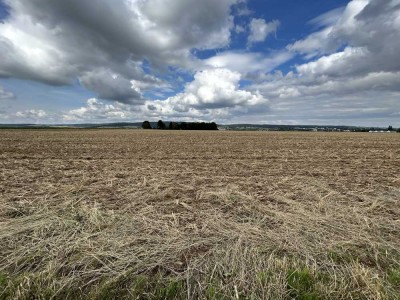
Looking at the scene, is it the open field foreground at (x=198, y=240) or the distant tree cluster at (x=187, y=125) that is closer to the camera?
the open field foreground at (x=198, y=240)

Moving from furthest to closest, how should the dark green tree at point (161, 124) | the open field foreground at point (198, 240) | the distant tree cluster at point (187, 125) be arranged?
the dark green tree at point (161, 124)
the distant tree cluster at point (187, 125)
the open field foreground at point (198, 240)

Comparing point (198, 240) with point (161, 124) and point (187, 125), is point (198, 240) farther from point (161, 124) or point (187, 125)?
point (161, 124)

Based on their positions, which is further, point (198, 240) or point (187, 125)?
point (187, 125)

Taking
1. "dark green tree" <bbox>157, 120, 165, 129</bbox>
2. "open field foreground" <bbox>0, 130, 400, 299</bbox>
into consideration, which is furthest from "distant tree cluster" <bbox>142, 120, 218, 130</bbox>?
"open field foreground" <bbox>0, 130, 400, 299</bbox>

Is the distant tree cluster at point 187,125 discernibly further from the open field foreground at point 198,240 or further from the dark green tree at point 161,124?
the open field foreground at point 198,240

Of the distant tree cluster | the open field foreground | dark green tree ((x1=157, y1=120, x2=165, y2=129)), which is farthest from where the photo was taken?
dark green tree ((x1=157, y1=120, x2=165, y2=129))

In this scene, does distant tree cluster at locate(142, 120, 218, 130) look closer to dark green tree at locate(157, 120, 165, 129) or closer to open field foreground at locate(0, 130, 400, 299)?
dark green tree at locate(157, 120, 165, 129)

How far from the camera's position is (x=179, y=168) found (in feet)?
39.0

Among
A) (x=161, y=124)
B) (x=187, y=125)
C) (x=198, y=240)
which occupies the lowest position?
(x=187, y=125)

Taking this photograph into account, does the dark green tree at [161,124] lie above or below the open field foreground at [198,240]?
below

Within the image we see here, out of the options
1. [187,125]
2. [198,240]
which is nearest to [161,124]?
[187,125]

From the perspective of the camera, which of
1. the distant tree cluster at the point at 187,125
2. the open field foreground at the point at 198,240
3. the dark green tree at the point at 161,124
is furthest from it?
the dark green tree at the point at 161,124

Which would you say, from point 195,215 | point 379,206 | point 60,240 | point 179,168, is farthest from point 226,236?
point 179,168

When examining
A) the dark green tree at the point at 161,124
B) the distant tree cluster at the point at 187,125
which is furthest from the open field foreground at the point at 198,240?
the dark green tree at the point at 161,124
